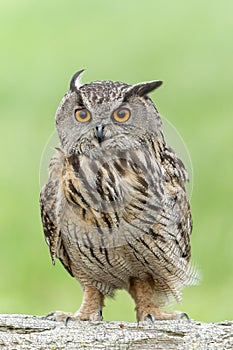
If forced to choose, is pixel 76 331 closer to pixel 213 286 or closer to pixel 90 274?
pixel 90 274

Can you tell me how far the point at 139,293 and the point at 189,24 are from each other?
7933 mm

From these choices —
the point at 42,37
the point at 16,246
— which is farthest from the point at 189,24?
the point at 16,246

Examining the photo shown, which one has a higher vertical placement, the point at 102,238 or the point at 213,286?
the point at 213,286

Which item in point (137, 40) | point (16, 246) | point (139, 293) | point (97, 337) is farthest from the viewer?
point (137, 40)

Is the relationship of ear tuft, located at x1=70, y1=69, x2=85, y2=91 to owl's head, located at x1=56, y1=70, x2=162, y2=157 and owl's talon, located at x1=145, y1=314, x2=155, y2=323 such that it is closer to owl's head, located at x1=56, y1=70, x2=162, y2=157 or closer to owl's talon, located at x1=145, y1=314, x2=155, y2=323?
owl's head, located at x1=56, y1=70, x2=162, y2=157

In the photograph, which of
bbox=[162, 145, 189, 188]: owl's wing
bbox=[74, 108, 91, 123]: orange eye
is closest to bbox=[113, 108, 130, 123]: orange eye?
bbox=[74, 108, 91, 123]: orange eye

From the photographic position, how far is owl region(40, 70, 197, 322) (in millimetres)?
3994

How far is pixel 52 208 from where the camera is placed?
4281mm

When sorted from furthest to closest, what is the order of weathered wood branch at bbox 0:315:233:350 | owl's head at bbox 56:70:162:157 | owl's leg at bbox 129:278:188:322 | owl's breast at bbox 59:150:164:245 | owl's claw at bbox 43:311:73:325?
1. owl's leg at bbox 129:278:188:322
2. owl's claw at bbox 43:311:73:325
3. owl's breast at bbox 59:150:164:245
4. owl's head at bbox 56:70:162:157
5. weathered wood branch at bbox 0:315:233:350

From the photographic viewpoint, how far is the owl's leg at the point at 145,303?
4340 mm

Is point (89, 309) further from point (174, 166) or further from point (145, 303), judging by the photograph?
point (174, 166)

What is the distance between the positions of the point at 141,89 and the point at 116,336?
99cm

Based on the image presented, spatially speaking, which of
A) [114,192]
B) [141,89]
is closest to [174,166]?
[114,192]

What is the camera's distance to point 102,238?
415cm
